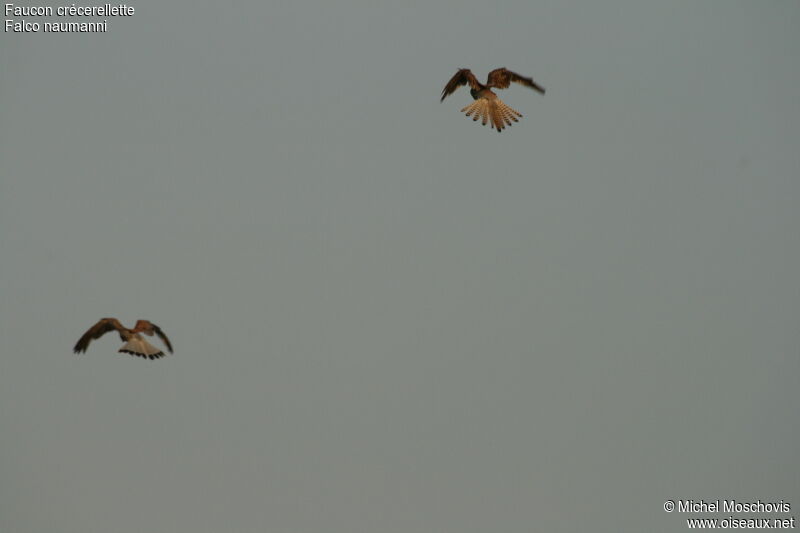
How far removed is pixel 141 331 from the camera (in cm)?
3322

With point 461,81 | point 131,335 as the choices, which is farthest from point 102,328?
point 461,81

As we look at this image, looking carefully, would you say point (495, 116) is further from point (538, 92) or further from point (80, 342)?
point (80, 342)

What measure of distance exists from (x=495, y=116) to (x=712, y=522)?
95.1 ft

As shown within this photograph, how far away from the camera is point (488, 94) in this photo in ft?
111

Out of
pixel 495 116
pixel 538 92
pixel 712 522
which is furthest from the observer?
pixel 712 522

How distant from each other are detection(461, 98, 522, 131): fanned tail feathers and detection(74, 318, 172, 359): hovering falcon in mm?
6824

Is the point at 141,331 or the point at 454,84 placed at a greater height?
the point at 454,84

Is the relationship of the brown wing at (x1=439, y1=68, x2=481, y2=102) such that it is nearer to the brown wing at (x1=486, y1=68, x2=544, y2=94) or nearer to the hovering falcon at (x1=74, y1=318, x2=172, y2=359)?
the brown wing at (x1=486, y1=68, x2=544, y2=94)

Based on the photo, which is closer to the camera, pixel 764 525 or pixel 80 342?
pixel 80 342

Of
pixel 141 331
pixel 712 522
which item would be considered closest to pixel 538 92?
pixel 141 331

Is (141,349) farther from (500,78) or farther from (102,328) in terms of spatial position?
(500,78)

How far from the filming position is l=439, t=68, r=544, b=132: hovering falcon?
3369cm

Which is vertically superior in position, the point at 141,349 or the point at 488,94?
the point at 488,94

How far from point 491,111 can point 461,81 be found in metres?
0.79
